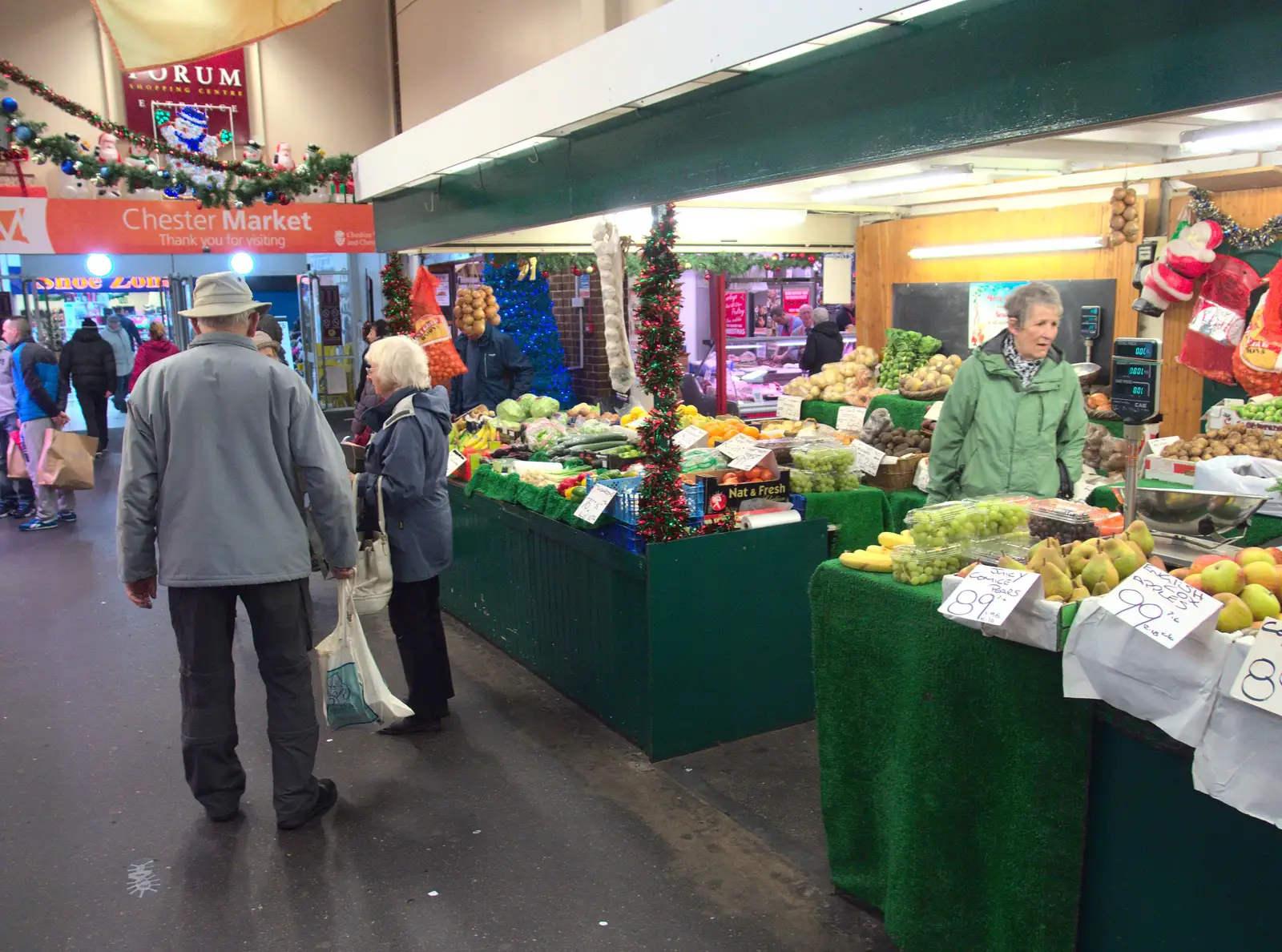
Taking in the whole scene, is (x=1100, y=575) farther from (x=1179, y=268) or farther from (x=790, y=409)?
(x=790, y=409)

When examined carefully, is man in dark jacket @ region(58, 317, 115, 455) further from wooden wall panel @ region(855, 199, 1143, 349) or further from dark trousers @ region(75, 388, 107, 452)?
wooden wall panel @ region(855, 199, 1143, 349)

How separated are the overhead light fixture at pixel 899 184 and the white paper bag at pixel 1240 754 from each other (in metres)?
4.22

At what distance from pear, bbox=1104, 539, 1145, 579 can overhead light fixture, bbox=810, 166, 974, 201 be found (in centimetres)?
359

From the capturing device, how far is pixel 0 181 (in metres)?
7.00

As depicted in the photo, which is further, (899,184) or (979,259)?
(979,259)

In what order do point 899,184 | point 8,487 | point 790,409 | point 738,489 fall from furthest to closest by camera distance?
1. point 8,487
2. point 790,409
3. point 899,184
4. point 738,489

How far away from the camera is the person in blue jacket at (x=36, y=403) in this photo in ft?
29.1

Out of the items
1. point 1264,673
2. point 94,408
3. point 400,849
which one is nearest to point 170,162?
point 400,849

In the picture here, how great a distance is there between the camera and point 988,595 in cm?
241

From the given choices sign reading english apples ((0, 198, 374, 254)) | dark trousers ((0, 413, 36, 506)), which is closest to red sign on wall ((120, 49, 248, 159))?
sign reading english apples ((0, 198, 374, 254))

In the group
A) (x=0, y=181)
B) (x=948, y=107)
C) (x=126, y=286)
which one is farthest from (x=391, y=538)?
(x=126, y=286)

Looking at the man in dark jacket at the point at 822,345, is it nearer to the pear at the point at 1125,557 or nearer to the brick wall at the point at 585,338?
the brick wall at the point at 585,338

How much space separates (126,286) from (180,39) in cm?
1518

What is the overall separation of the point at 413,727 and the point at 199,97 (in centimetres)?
551
